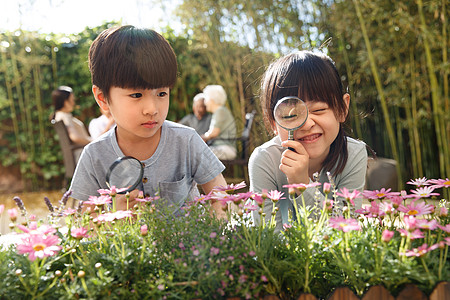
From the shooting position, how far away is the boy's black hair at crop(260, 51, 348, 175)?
153 centimetres

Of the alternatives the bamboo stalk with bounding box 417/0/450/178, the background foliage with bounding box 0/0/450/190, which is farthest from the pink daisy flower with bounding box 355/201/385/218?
the bamboo stalk with bounding box 417/0/450/178

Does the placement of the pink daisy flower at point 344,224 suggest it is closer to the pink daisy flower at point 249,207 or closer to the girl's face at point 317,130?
the pink daisy flower at point 249,207

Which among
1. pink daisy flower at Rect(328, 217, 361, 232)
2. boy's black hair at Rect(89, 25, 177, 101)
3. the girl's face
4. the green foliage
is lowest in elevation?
the green foliage

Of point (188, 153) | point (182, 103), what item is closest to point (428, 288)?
point (188, 153)

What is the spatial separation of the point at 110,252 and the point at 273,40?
182 inches

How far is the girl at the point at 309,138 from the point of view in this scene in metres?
1.45

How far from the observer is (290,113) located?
1.35 meters

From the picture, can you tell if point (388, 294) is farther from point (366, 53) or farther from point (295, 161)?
point (366, 53)

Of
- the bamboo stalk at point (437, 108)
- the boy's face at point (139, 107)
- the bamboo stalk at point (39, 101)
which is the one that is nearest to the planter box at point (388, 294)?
the boy's face at point (139, 107)

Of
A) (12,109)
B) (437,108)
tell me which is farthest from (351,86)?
(12,109)

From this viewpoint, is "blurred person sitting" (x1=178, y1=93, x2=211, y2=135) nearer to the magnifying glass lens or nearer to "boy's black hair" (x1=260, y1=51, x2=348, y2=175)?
"boy's black hair" (x1=260, y1=51, x2=348, y2=175)

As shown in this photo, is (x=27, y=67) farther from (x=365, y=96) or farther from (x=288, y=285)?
(x=288, y=285)

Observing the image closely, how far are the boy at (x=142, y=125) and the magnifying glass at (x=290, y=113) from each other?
1.43 ft

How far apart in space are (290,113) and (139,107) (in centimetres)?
54
